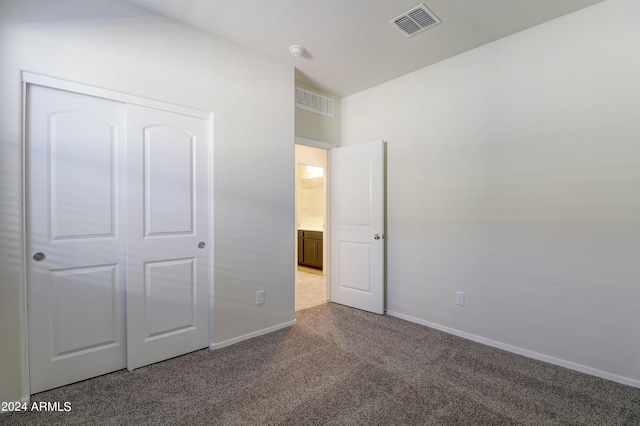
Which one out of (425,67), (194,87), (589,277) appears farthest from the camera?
(425,67)

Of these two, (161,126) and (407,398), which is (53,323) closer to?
(161,126)

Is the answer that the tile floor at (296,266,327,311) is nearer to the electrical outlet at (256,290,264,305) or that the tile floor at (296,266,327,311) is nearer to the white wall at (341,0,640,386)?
the electrical outlet at (256,290,264,305)

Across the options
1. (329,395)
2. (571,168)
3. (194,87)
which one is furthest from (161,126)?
(571,168)

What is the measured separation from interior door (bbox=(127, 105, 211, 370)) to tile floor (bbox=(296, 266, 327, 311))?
4.88 feet

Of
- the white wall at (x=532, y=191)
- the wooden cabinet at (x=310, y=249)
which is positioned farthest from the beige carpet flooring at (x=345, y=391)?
the wooden cabinet at (x=310, y=249)

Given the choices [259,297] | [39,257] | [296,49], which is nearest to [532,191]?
[296,49]

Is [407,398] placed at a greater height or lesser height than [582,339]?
lesser

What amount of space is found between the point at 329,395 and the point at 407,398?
0.49m

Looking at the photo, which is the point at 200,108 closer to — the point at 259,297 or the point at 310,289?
the point at 259,297

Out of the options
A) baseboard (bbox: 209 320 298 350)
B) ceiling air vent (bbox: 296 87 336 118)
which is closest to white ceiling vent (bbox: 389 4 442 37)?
ceiling air vent (bbox: 296 87 336 118)

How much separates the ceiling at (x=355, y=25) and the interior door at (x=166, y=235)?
31.6 inches

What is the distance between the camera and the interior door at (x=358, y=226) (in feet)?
11.6

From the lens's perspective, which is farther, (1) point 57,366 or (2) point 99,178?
(2) point 99,178

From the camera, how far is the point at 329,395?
78.4 inches
